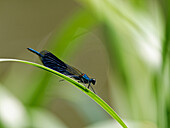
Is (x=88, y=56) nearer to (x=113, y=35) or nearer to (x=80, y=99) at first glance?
(x=80, y=99)

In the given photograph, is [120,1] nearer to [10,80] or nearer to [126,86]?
[126,86]

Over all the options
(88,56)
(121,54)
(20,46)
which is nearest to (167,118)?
(121,54)

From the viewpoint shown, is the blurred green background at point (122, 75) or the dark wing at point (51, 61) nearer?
the dark wing at point (51, 61)

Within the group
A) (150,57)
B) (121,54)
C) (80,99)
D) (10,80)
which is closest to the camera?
(150,57)

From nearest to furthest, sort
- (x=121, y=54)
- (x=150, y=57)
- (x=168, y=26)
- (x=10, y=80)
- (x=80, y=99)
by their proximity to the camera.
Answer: (x=168, y=26) → (x=150, y=57) → (x=121, y=54) → (x=80, y=99) → (x=10, y=80)

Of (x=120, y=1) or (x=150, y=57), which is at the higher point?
(x=120, y=1)

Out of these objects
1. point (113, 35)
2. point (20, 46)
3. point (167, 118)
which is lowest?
point (167, 118)

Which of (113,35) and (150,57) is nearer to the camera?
(150,57)

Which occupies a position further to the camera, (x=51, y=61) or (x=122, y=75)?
(x=122, y=75)

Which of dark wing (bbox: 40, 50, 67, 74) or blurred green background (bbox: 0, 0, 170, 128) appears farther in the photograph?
blurred green background (bbox: 0, 0, 170, 128)

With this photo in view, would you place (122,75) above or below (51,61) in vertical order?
above
